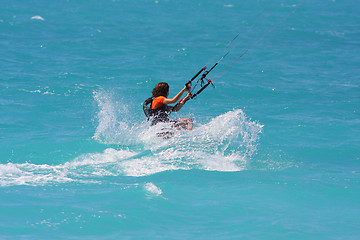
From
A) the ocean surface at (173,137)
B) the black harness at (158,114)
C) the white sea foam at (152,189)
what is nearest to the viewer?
the ocean surface at (173,137)

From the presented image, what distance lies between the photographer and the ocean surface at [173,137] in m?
7.15

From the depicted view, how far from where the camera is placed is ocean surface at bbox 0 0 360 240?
23.5 feet

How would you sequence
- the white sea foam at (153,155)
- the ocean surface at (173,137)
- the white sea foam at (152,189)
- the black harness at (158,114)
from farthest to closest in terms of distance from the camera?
the black harness at (158,114) < the white sea foam at (153,155) < the white sea foam at (152,189) < the ocean surface at (173,137)

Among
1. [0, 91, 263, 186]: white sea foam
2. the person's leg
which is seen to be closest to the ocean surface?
[0, 91, 263, 186]: white sea foam

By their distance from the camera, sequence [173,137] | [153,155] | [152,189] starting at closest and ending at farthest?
[152,189]
[153,155]
[173,137]

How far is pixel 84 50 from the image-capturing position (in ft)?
66.1

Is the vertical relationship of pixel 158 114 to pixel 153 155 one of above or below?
above

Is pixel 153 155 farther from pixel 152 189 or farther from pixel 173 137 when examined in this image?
pixel 152 189

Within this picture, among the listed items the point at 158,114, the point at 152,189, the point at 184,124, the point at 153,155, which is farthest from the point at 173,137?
the point at 152,189

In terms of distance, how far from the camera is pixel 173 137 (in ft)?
32.4

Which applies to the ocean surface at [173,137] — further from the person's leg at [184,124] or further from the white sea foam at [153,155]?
the person's leg at [184,124]

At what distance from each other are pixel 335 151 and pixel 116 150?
4.50 metres

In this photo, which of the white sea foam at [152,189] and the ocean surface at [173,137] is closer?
the ocean surface at [173,137]

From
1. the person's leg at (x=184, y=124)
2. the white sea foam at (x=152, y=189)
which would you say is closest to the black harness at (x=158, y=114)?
the person's leg at (x=184, y=124)
